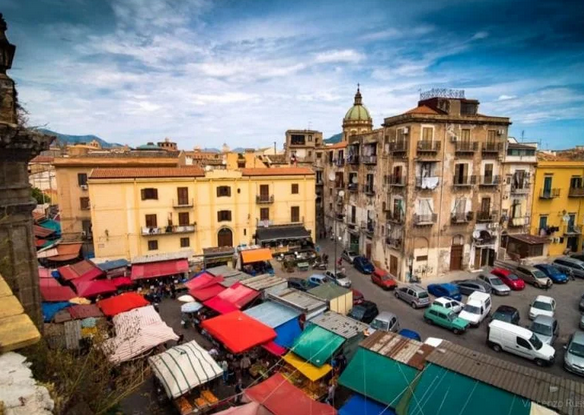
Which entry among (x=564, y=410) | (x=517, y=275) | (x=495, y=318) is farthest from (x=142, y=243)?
(x=517, y=275)

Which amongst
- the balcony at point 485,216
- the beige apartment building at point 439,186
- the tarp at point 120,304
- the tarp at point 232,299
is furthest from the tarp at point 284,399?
the balcony at point 485,216

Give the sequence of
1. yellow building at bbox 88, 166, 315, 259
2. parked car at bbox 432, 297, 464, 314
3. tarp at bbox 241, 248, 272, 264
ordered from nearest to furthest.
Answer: parked car at bbox 432, 297, 464, 314 → yellow building at bbox 88, 166, 315, 259 → tarp at bbox 241, 248, 272, 264

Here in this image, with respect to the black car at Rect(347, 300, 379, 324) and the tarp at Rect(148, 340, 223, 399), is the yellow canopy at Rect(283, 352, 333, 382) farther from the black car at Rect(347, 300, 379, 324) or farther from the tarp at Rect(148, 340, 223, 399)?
the black car at Rect(347, 300, 379, 324)

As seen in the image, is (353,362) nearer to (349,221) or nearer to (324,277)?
(324,277)

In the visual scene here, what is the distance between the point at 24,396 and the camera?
10.6ft

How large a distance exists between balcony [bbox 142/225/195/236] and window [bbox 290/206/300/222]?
10.3m

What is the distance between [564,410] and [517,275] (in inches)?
841

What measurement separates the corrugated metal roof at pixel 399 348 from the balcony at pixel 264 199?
69.5 feet

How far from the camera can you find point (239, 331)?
55.6 ft

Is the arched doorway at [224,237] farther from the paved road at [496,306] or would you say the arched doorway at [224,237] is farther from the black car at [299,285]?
the black car at [299,285]

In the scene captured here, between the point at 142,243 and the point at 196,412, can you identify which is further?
the point at 142,243

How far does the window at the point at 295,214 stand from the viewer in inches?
1417

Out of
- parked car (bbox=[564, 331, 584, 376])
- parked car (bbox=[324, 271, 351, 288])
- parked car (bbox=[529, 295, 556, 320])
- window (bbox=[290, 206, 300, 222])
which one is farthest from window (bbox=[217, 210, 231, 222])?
parked car (bbox=[564, 331, 584, 376])

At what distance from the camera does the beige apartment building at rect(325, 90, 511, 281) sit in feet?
93.5
